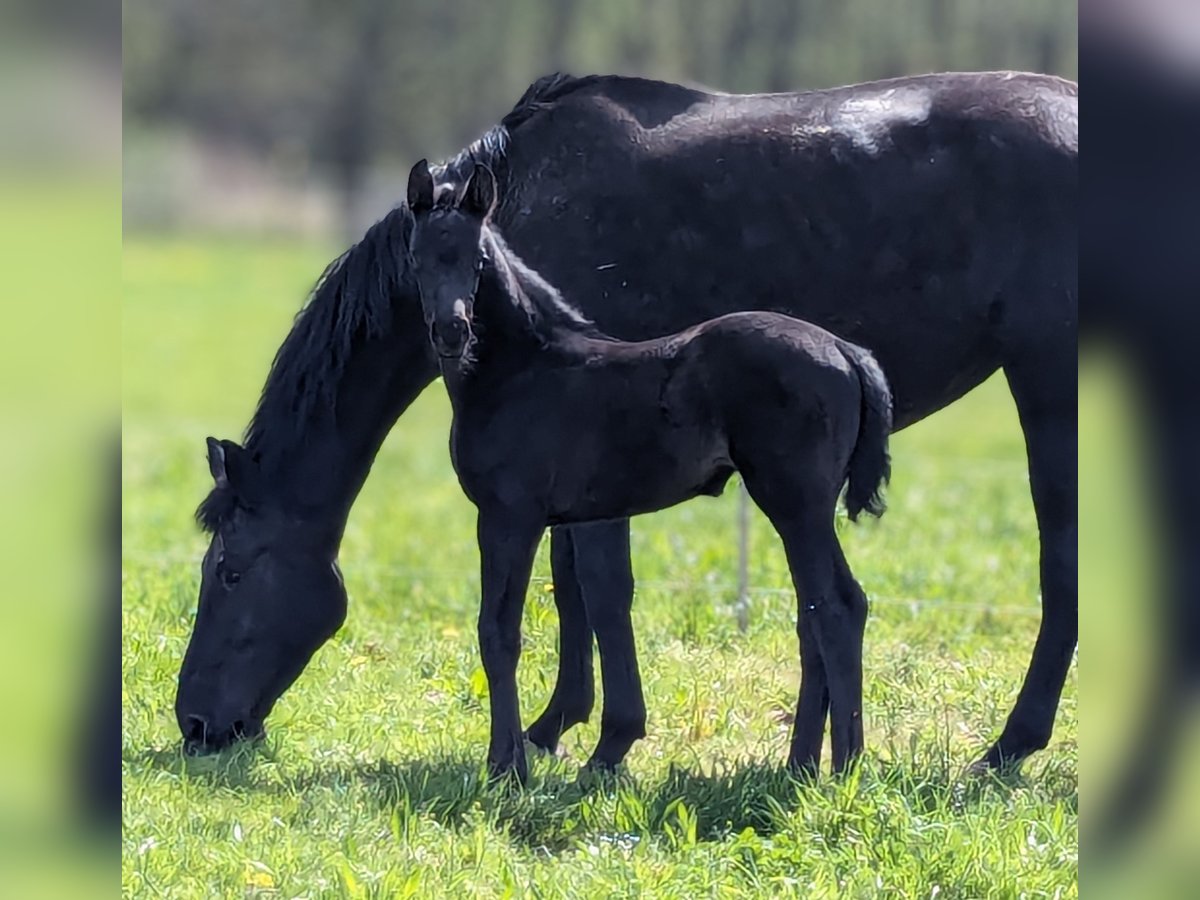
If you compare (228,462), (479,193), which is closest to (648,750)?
(228,462)

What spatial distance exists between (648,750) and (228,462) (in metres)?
1.60

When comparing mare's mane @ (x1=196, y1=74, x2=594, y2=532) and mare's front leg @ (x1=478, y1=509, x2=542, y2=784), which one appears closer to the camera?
mare's front leg @ (x1=478, y1=509, x2=542, y2=784)

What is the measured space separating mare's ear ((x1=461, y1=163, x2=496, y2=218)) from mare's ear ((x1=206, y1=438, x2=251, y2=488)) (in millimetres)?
1223

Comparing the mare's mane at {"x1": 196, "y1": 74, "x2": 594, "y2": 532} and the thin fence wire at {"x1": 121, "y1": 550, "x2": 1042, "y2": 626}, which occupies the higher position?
the mare's mane at {"x1": 196, "y1": 74, "x2": 594, "y2": 532}

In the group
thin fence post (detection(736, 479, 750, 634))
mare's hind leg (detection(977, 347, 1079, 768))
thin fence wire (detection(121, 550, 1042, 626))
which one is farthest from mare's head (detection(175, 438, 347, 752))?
thin fence post (detection(736, 479, 750, 634))

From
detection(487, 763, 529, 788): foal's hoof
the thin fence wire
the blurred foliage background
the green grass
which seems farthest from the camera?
the blurred foliage background

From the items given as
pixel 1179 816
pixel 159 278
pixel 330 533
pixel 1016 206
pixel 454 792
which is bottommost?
pixel 454 792

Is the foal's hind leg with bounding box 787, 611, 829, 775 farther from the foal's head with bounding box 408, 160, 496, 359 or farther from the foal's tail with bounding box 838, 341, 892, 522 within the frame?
the foal's head with bounding box 408, 160, 496, 359

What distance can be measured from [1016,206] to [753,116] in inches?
32.8

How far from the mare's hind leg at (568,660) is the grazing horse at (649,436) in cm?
73

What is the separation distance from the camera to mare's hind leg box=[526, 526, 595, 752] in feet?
16.6

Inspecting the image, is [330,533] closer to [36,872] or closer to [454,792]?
[454,792]

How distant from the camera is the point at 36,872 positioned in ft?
9.39

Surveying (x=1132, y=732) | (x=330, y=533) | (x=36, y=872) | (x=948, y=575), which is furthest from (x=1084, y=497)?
(x=948, y=575)
